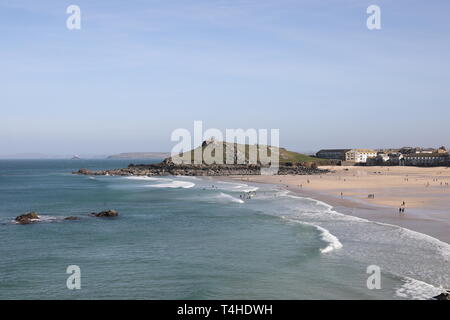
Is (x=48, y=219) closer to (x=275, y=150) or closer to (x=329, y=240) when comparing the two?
(x=329, y=240)

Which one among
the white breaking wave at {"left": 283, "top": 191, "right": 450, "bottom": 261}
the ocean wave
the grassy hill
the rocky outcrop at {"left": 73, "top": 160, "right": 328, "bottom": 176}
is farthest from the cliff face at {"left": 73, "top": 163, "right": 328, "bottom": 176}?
the ocean wave

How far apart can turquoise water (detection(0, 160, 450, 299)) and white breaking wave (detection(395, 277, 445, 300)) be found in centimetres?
4

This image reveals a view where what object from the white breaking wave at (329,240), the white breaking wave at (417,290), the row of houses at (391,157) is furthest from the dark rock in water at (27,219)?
the row of houses at (391,157)

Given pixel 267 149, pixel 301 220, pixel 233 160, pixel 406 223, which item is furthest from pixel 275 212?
pixel 267 149

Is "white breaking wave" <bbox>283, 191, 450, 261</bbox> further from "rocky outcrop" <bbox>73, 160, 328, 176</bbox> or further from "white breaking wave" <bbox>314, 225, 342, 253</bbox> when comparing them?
"rocky outcrop" <bbox>73, 160, 328, 176</bbox>

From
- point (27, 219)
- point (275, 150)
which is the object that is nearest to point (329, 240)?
point (27, 219)

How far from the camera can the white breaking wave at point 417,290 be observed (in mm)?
17156

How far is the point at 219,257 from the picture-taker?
23953mm

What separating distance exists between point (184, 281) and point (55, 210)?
30.1 m

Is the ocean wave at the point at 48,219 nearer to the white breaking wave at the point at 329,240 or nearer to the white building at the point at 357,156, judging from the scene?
the white breaking wave at the point at 329,240

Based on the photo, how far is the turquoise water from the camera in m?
18.5

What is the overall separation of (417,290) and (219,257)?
395 inches

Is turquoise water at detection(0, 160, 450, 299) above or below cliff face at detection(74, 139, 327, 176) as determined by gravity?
below
